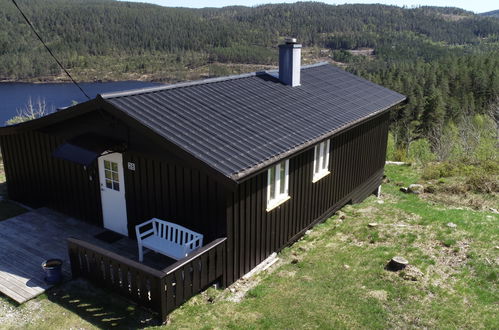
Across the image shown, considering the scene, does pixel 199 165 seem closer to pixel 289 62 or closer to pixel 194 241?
pixel 194 241

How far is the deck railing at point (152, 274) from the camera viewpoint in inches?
248

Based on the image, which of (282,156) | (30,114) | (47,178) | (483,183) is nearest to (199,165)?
(282,156)

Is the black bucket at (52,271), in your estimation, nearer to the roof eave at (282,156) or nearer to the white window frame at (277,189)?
the roof eave at (282,156)

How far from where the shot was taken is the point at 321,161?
10.4 meters

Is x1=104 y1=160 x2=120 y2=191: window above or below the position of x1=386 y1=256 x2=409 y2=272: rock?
above

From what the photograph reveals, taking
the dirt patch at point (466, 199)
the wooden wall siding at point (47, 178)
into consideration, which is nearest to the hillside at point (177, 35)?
the wooden wall siding at point (47, 178)

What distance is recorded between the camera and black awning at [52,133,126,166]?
7.85 meters

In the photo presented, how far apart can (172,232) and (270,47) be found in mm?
153202

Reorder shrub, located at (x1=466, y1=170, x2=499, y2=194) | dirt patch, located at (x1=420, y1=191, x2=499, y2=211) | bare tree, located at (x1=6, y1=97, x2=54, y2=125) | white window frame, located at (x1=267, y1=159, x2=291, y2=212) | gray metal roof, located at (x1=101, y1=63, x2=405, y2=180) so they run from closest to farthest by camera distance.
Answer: gray metal roof, located at (x1=101, y1=63, x2=405, y2=180) < white window frame, located at (x1=267, y1=159, x2=291, y2=212) < dirt patch, located at (x1=420, y1=191, x2=499, y2=211) < shrub, located at (x1=466, y1=170, x2=499, y2=194) < bare tree, located at (x1=6, y1=97, x2=54, y2=125)

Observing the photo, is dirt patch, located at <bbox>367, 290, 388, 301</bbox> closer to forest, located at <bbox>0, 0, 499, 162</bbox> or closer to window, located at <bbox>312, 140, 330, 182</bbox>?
window, located at <bbox>312, 140, 330, 182</bbox>

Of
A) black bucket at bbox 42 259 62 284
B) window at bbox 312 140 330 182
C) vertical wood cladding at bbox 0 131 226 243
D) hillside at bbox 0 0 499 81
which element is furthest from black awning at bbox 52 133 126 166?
hillside at bbox 0 0 499 81

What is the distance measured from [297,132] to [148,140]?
3188mm

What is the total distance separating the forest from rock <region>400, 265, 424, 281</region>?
47.4 metres

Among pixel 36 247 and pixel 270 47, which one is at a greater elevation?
pixel 36 247
